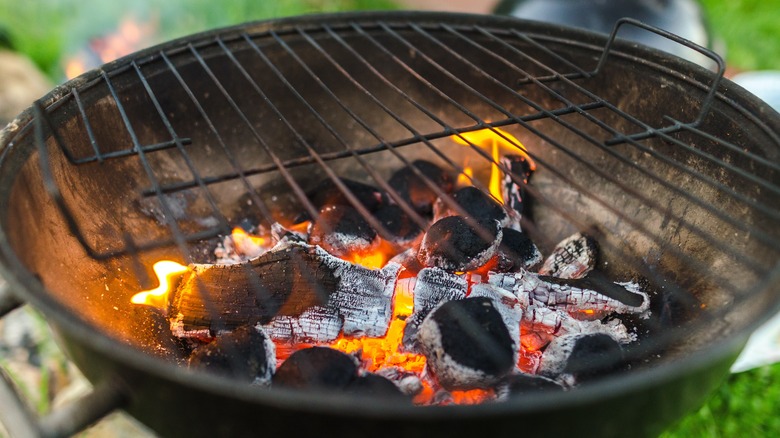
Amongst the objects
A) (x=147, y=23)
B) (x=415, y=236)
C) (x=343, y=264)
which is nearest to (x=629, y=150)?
(x=415, y=236)

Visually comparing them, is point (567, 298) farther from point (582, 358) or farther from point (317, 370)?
point (317, 370)

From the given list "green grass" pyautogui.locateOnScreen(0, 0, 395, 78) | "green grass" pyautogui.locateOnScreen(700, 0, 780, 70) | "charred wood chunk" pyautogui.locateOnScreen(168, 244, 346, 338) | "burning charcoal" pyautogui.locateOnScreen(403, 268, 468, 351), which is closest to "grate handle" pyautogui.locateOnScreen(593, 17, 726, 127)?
"burning charcoal" pyautogui.locateOnScreen(403, 268, 468, 351)

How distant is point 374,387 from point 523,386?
0.25 meters

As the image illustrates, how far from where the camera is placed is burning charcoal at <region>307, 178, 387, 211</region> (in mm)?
1664

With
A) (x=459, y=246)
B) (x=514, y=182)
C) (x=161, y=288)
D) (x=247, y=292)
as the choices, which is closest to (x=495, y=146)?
(x=514, y=182)

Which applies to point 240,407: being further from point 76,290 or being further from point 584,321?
point 584,321

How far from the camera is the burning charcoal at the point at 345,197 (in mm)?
1664

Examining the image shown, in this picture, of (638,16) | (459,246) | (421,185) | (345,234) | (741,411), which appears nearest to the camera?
(459,246)

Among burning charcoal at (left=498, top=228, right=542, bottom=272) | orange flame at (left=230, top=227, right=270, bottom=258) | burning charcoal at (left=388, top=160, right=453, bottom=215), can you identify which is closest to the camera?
burning charcoal at (left=498, top=228, right=542, bottom=272)

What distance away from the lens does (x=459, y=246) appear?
139 centimetres

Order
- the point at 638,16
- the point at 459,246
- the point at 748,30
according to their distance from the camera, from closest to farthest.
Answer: the point at 459,246 → the point at 638,16 → the point at 748,30

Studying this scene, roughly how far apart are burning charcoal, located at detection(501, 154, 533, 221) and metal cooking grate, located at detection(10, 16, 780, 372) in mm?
64

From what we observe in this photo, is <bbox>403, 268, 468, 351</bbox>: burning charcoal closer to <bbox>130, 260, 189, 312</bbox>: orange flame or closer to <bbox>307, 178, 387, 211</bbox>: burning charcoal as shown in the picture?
<bbox>307, 178, 387, 211</bbox>: burning charcoal

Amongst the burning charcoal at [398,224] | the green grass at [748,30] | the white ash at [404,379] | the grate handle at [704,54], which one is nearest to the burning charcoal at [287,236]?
the burning charcoal at [398,224]
